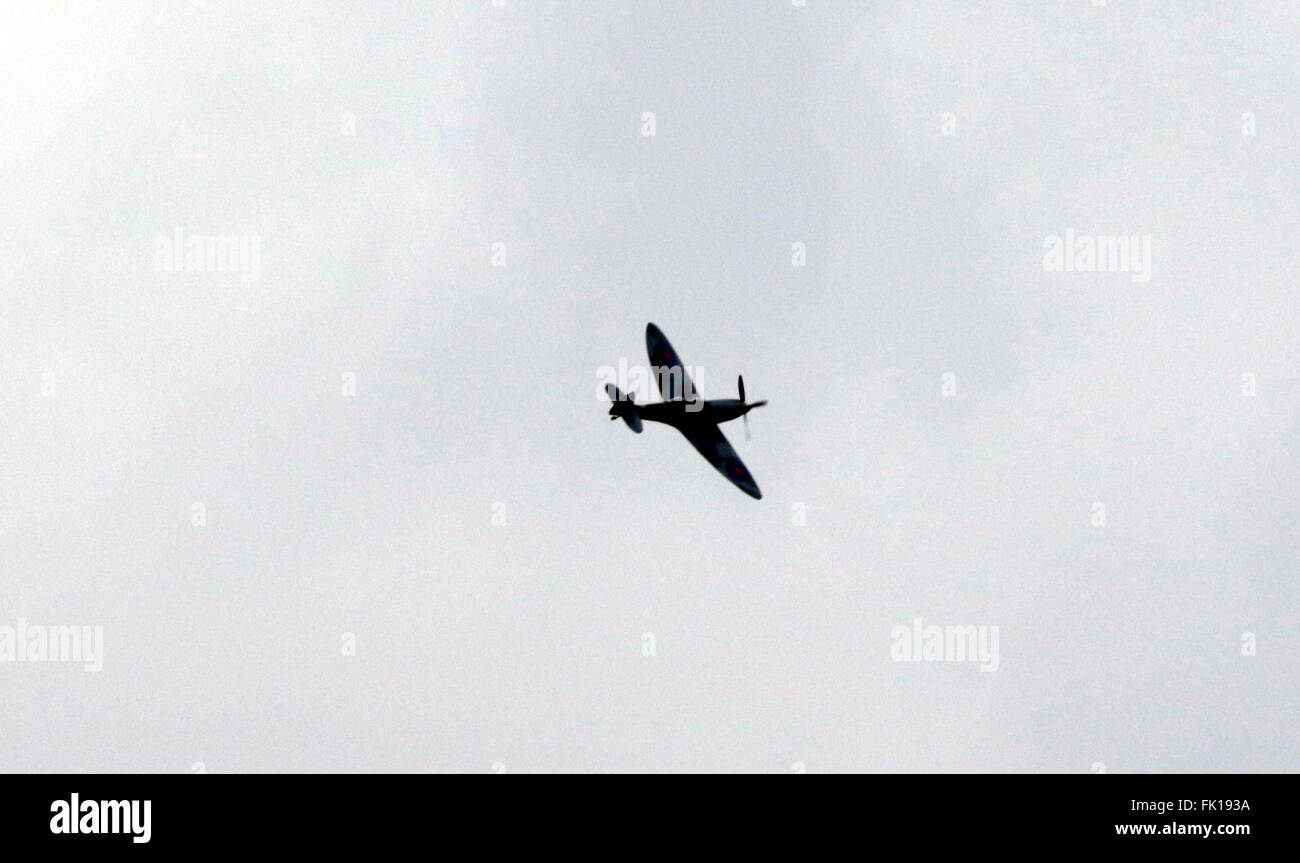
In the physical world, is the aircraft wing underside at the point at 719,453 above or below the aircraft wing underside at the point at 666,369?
below

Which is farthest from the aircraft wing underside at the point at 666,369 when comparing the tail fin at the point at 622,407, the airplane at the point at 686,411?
the tail fin at the point at 622,407

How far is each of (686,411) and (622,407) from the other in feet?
18.6

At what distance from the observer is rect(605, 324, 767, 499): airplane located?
7600cm

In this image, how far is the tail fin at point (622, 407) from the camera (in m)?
75.5
